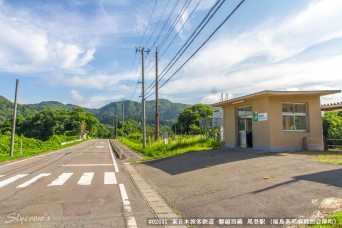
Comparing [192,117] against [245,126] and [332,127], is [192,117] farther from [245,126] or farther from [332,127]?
[332,127]

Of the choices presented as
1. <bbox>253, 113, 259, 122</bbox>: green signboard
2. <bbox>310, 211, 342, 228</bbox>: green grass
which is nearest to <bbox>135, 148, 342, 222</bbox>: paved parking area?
<bbox>310, 211, 342, 228</bbox>: green grass

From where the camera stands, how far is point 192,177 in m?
10.9

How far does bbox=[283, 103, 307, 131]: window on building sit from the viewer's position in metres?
16.8

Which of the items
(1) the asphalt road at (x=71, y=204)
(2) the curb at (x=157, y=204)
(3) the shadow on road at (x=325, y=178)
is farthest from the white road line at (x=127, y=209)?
(3) the shadow on road at (x=325, y=178)

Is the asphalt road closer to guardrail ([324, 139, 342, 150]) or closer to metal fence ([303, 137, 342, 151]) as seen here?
metal fence ([303, 137, 342, 151])

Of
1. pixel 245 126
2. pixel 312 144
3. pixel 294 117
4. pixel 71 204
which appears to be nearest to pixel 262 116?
pixel 294 117

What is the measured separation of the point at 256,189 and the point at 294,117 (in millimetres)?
10566

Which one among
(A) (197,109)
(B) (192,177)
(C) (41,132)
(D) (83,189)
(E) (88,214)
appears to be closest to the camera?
(E) (88,214)

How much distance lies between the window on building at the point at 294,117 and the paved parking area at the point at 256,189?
5218 millimetres

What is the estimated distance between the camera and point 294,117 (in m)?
17.0

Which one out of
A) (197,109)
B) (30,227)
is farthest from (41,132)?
(30,227)

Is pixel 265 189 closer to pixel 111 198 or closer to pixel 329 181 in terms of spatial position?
pixel 329 181

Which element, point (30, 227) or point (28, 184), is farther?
point (28, 184)

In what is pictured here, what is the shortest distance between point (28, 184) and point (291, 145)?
13.4 meters
